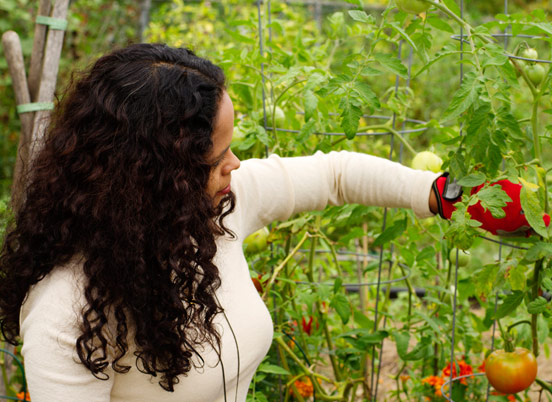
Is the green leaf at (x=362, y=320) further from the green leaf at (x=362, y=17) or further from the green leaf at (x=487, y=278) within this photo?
the green leaf at (x=362, y=17)

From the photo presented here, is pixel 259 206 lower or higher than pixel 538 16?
lower

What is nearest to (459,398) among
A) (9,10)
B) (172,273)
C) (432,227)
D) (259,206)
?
(432,227)

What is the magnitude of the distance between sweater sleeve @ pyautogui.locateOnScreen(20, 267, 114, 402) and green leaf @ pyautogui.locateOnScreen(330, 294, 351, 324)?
0.63 meters

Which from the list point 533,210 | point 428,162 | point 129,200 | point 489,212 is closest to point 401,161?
point 428,162

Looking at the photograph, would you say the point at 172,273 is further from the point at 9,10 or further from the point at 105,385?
the point at 9,10

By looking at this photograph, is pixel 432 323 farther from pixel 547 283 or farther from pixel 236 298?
pixel 236 298

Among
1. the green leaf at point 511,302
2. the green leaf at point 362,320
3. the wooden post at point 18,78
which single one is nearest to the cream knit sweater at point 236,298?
the green leaf at point 511,302

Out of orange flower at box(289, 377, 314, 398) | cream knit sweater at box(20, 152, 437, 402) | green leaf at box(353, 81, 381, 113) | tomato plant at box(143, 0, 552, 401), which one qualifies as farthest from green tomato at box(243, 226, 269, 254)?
green leaf at box(353, 81, 381, 113)

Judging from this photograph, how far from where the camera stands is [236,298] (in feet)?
3.90

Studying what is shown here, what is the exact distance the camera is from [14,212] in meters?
1.21

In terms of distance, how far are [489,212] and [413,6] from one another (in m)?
0.37

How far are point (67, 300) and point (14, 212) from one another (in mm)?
295

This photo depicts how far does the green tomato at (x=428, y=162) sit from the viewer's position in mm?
1351

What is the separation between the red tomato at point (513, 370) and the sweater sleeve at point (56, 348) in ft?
2.42
